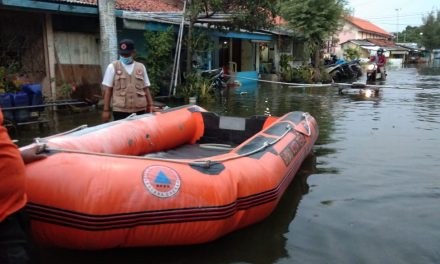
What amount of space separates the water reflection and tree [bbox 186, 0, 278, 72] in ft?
31.8

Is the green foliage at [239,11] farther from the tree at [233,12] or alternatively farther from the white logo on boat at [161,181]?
the white logo on boat at [161,181]

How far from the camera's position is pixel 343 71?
25.3 meters

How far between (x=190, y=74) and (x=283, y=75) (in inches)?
394

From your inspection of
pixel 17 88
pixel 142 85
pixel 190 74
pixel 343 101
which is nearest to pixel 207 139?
pixel 142 85

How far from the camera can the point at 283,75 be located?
73.8 feet

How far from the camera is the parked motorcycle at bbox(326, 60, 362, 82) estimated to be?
969 inches

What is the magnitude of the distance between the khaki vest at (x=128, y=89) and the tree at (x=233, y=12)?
7.61 metres

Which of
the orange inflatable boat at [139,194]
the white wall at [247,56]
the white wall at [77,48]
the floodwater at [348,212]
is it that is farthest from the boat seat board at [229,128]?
the white wall at [247,56]

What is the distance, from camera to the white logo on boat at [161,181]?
123 inches

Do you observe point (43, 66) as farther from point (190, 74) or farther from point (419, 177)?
point (419, 177)

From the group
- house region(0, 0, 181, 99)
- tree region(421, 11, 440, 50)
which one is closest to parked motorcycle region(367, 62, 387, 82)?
house region(0, 0, 181, 99)

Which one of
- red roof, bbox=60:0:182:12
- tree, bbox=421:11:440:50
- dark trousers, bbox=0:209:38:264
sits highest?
tree, bbox=421:11:440:50

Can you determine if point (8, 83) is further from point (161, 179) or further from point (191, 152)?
point (161, 179)

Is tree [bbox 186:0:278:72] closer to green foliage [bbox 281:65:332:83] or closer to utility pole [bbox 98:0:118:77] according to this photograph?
utility pole [bbox 98:0:118:77]
